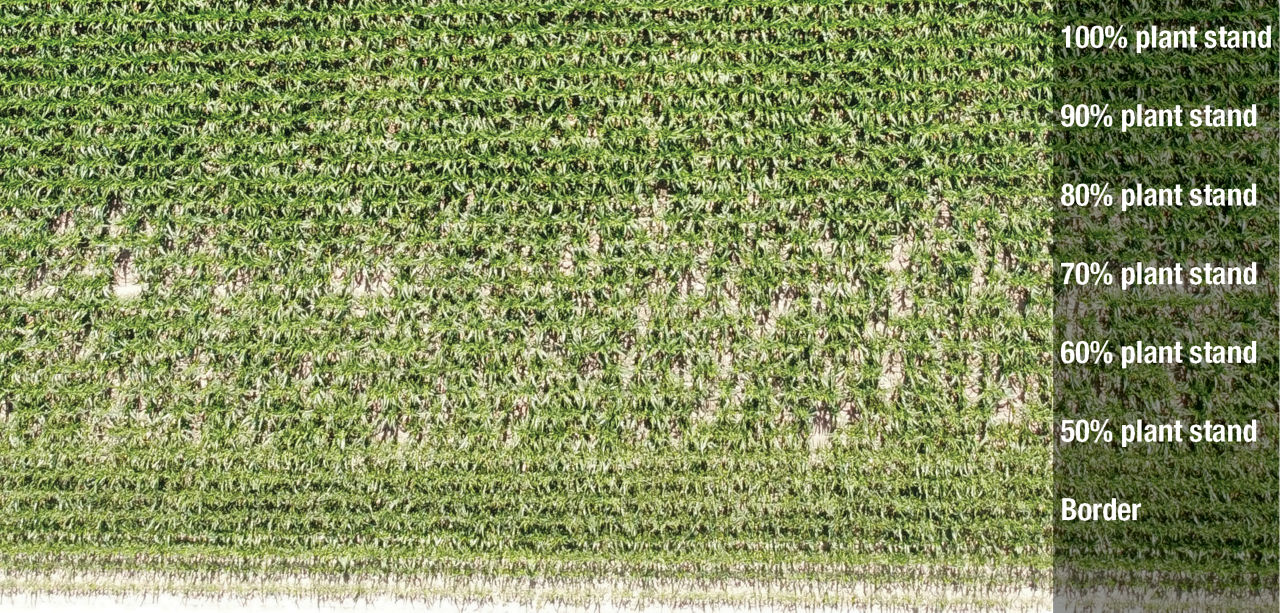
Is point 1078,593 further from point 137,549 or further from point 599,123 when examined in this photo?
point 137,549

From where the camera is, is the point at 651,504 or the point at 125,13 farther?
the point at 125,13

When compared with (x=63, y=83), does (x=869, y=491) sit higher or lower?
lower

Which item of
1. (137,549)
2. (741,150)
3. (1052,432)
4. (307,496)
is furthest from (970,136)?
(137,549)

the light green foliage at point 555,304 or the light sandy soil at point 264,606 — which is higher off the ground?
the light green foliage at point 555,304

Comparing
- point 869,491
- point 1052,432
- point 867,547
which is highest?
point 1052,432

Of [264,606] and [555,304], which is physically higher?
[555,304]

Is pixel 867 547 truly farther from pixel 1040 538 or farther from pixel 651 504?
pixel 651 504

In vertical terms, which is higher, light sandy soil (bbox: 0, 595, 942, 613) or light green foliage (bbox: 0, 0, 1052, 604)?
light green foliage (bbox: 0, 0, 1052, 604)
